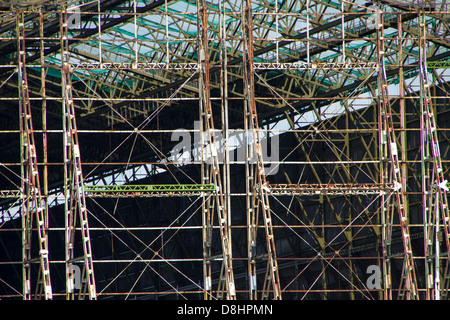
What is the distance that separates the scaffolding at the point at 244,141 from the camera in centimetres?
3008

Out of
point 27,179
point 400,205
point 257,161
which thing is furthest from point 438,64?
point 27,179

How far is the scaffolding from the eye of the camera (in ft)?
98.7

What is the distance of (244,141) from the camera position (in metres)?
40.7

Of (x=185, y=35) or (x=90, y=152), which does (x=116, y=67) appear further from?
(x=90, y=152)

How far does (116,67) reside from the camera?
101 feet

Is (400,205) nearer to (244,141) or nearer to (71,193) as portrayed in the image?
(71,193)

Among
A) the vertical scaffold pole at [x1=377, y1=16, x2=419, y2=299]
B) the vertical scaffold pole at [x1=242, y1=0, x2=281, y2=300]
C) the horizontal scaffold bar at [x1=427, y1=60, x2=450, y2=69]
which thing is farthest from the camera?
the horizontal scaffold bar at [x1=427, y1=60, x2=450, y2=69]

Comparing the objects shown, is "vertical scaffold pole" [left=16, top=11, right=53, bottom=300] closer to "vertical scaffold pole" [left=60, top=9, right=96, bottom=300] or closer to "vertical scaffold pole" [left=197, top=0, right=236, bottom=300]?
"vertical scaffold pole" [left=60, top=9, right=96, bottom=300]

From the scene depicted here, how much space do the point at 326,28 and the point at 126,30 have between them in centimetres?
884

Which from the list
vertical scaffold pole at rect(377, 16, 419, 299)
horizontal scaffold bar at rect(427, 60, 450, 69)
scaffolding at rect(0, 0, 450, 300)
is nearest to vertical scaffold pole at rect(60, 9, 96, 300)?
scaffolding at rect(0, 0, 450, 300)

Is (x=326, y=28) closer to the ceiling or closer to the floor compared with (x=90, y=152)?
closer to the ceiling

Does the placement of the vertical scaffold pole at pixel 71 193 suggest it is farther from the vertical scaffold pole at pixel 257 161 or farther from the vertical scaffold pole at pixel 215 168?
the vertical scaffold pole at pixel 257 161

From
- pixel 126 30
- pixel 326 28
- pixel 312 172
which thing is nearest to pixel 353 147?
pixel 312 172
